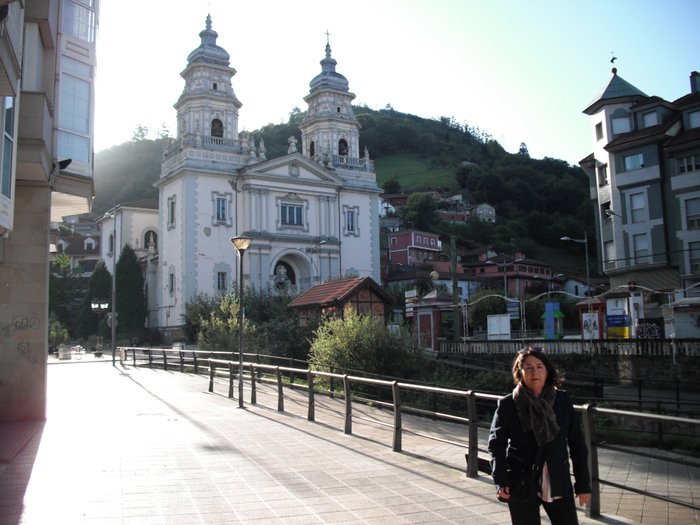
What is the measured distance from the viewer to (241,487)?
26.4ft

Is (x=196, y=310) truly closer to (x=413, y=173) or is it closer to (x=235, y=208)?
(x=235, y=208)

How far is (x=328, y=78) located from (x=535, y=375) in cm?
5934

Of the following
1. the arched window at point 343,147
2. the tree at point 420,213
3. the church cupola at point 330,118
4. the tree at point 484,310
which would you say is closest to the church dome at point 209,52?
the church cupola at point 330,118

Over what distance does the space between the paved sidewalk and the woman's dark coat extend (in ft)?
6.72

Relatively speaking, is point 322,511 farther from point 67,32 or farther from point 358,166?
point 358,166

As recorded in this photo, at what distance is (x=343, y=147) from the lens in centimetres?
6225

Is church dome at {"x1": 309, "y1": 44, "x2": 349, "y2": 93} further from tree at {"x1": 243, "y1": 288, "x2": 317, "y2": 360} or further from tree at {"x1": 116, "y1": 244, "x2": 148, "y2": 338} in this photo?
tree at {"x1": 243, "y1": 288, "x2": 317, "y2": 360}

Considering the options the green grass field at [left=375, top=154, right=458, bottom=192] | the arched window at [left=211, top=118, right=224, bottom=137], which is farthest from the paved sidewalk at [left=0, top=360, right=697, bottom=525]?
the green grass field at [left=375, top=154, right=458, bottom=192]

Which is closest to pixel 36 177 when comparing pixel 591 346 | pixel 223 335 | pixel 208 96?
pixel 223 335

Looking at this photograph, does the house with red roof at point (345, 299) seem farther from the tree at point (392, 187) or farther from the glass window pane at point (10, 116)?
the tree at point (392, 187)

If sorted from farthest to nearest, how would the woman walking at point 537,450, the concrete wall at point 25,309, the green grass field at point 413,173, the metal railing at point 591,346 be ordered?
the green grass field at point 413,173 → the metal railing at point 591,346 → the concrete wall at point 25,309 → the woman walking at point 537,450

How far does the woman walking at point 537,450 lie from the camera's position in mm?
4797

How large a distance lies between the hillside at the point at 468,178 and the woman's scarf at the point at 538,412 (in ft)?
354

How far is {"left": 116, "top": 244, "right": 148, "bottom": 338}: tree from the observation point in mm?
58312
